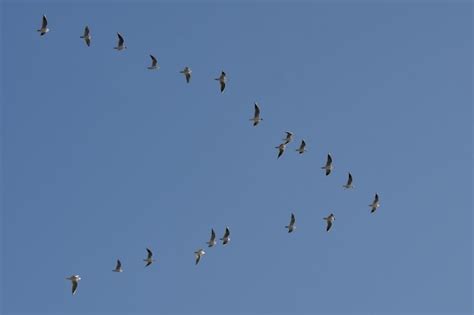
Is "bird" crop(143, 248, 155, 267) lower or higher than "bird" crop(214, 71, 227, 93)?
lower

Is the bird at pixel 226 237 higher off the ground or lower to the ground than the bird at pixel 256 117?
lower

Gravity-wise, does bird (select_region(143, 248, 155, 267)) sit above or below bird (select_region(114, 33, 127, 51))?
below

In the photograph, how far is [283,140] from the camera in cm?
11706

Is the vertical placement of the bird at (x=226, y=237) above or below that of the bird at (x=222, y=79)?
below

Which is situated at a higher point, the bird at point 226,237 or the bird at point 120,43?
the bird at point 120,43

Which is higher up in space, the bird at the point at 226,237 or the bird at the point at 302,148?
the bird at the point at 302,148

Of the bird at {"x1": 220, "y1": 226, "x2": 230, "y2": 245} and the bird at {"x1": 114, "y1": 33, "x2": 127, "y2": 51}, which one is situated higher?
the bird at {"x1": 114, "y1": 33, "x2": 127, "y2": 51}

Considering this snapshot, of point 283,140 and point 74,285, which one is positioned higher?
point 283,140

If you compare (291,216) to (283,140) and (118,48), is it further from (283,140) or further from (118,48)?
(118,48)

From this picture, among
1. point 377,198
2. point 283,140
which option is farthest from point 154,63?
point 377,198

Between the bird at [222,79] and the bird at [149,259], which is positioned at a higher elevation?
the bird at [222,79]

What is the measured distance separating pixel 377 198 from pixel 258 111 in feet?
39.9

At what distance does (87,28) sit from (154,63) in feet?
23.1

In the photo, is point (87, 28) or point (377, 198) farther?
point (377, 198)
